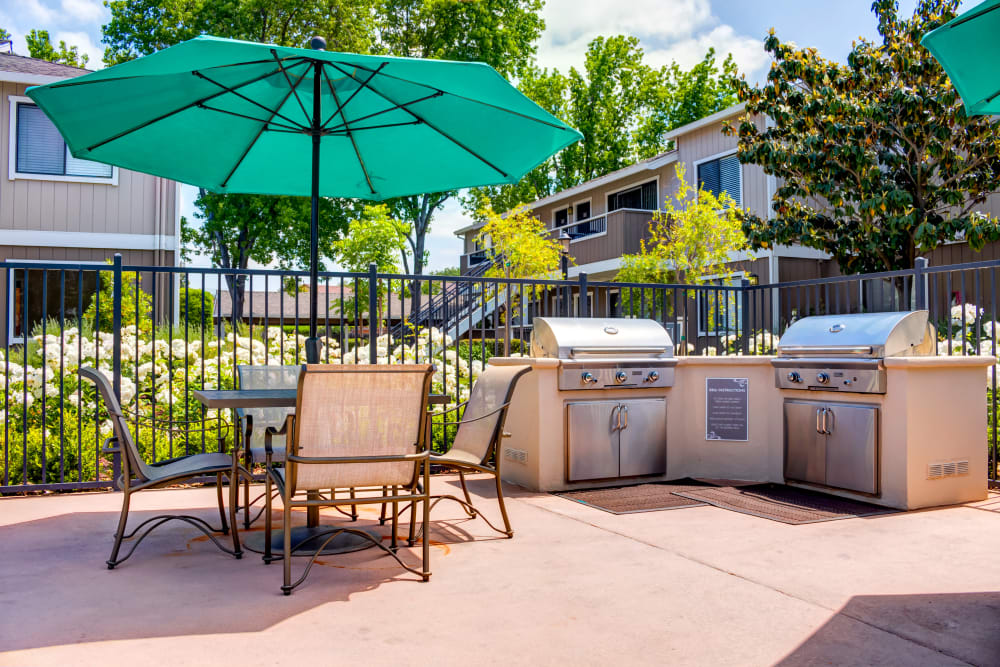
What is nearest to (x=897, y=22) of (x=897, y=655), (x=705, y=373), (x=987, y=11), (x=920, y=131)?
(x=920, y=131)

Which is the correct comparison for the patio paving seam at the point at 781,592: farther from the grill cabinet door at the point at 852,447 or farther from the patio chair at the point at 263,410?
the grill cabinet door at the point at 852,447

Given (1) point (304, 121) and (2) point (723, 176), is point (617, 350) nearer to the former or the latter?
(1) point (304, 121)

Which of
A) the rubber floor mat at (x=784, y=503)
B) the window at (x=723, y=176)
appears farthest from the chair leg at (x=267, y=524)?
the window at (x=723, y=176)

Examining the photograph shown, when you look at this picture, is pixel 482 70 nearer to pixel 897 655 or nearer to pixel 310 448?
pixel 310 448

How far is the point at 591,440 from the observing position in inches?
224

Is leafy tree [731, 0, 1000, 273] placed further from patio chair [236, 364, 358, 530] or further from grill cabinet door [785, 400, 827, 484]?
patio chair [236, 364, 358, 530]

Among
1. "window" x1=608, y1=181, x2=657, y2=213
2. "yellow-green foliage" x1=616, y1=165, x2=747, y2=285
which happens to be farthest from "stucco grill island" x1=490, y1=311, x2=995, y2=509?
"window" x1=608, y1=181, x2=657, y2=213

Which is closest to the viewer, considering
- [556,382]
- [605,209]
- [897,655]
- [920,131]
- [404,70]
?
[897,655]

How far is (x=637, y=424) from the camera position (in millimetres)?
5875

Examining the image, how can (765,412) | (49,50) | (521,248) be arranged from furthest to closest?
(49,50) → (521,248) → (765,412)

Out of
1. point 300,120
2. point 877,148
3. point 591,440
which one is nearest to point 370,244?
point 877,148

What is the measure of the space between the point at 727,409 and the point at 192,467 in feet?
13.4

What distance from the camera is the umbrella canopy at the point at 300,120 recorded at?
3.79m

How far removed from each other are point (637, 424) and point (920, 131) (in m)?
8.95
